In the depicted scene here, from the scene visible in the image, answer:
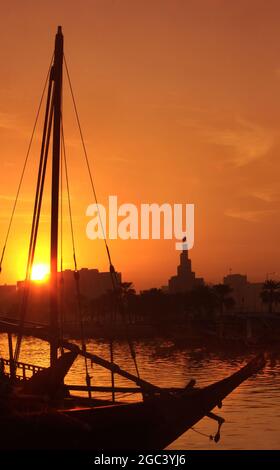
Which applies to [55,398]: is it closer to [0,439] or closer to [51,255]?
[0,439]

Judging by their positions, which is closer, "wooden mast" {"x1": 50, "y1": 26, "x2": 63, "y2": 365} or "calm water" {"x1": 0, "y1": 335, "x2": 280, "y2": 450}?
"wooden mast" {"x1": 50, "y1": 26, "x2": 63, "y2": 365}

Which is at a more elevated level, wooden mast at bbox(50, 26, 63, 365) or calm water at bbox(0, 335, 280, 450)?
wooden mast at bbox(50, 26, 63, 365)

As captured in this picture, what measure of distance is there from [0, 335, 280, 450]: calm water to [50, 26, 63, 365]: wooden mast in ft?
46.9

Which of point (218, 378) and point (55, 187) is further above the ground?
point (55, 187)

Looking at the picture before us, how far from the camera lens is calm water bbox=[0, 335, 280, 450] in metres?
42.6

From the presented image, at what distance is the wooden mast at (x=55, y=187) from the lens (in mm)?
28391

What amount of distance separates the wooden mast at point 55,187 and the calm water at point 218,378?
46.9 feet

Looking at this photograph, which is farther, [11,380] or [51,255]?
[11,380]

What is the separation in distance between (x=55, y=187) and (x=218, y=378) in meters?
57.6

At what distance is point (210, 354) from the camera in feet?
406

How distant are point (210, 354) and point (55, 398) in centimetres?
9680

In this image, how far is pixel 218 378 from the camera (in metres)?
82.8
